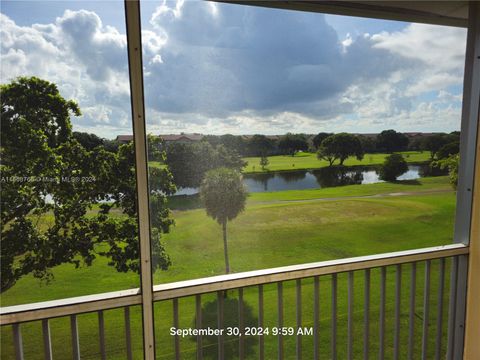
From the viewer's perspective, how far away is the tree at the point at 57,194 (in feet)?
4.15

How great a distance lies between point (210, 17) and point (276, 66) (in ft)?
1.24

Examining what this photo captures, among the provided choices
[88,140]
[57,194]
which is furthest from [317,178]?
[57,194]

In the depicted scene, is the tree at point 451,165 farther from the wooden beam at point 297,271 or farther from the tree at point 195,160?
the tree at point 195,160

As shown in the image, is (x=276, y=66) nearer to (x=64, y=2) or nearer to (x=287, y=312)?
(x=64, y=2)

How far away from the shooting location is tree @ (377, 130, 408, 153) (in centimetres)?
171

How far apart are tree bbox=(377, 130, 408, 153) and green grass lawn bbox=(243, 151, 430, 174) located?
5 cm

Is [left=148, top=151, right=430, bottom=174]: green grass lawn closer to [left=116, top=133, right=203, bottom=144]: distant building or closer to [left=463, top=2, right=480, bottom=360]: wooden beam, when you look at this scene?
[left=116, top=133, right=203, bottom=144]: distant building

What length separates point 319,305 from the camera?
5.41ft

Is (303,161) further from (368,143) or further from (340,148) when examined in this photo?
(368,143)

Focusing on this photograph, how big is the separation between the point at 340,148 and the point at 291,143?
11.3 inches

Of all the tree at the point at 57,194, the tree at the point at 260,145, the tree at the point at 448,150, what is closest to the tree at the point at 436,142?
the tree at the point at 448,150

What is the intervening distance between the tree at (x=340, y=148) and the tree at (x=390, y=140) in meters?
0.12

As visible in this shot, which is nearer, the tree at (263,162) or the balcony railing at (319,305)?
the balcony railing at (319,305)

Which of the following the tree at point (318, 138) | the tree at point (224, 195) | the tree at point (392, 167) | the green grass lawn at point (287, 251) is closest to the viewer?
the green grass lawn at point (287, 251)
